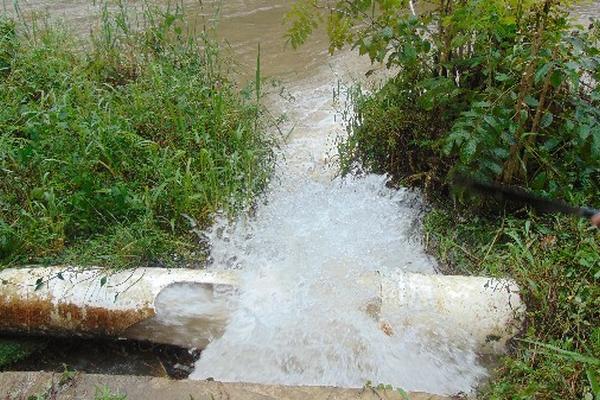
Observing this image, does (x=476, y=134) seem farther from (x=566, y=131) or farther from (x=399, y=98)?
(x=399, y=98)

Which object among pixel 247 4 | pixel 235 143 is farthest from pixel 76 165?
pixel 247 4

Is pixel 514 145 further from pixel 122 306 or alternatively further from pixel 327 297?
pixel 122 306

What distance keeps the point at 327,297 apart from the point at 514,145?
1.35 m

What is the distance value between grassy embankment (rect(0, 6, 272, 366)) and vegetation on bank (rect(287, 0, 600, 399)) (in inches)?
37.6

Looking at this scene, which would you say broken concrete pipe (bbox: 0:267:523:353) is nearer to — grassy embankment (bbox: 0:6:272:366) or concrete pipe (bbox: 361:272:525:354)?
concrete pipe (bbox: 361:272:525:354)

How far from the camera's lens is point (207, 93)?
4.48 metres

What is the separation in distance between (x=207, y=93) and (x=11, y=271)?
2008 millimetres

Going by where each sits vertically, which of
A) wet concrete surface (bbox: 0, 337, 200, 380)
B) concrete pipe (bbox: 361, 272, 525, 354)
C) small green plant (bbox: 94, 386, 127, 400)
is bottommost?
wet concrete surface (bbox: 0, 337, 200, 380)

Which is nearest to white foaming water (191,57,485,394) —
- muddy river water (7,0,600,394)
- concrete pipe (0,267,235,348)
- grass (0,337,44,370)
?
muddy river water (7,0,600,394)

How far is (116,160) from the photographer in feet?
12.3

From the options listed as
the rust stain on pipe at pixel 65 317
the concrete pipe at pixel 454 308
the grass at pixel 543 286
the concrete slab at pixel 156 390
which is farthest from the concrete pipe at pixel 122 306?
the grass at pixel 543 286

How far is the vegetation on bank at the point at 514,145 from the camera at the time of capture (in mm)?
2635

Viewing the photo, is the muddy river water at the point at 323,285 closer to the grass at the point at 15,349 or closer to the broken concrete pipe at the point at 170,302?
the broken concrete pipe at the point at 170,302

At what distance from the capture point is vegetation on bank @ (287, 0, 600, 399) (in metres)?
2.63
